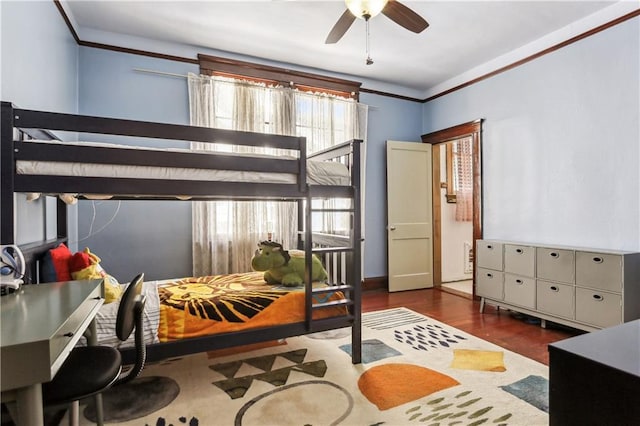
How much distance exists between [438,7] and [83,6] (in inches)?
122

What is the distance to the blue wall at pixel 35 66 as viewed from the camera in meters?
1.97

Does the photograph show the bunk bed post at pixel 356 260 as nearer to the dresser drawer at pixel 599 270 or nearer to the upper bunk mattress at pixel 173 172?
the upper bunk mattress at pixel 173 172

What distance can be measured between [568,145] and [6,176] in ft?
14.1

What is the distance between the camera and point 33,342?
2.58 ft

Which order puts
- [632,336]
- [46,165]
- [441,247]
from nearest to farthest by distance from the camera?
[632,336], [46,165], [441,247]

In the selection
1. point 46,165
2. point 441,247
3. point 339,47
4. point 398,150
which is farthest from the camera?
point 441,247

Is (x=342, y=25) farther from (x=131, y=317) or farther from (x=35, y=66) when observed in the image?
(x=131, y=317)

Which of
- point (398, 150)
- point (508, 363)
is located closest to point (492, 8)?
point (398, 150)

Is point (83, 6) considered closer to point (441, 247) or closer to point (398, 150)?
point (398, 150)

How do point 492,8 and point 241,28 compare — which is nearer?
point 492,8

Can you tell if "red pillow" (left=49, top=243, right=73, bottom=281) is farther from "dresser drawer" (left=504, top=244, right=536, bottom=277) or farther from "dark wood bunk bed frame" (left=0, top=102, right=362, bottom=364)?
"dresser drawer" (left=504, top=244, right=536, bottom=277)

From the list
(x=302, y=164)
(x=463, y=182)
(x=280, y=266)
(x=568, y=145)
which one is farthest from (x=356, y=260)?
(x=463, y=182)

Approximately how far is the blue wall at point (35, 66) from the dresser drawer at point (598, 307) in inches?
165

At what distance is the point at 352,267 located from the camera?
2.48 metres
